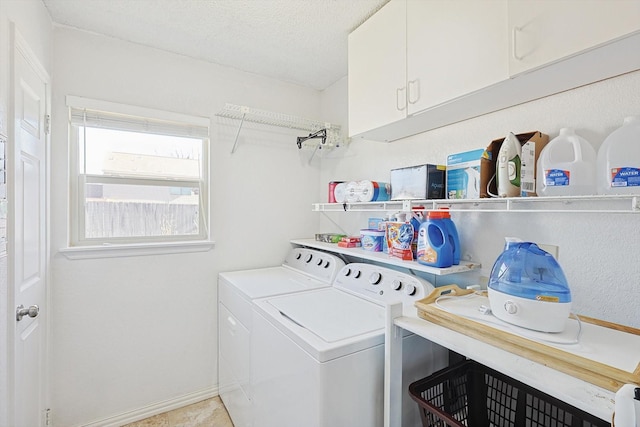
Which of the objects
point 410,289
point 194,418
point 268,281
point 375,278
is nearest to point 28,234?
point 268,281

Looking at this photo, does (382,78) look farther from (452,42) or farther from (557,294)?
(557,294)

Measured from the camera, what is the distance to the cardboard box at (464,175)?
1.40 metres

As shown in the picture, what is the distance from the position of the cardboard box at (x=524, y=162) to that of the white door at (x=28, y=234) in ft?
6.44

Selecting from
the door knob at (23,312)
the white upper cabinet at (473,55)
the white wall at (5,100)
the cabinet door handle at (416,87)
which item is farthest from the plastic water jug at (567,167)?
the door knob at (23,312)

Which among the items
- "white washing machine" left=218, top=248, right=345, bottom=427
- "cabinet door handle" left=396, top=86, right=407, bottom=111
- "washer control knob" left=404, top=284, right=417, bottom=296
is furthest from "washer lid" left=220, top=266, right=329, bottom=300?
"cabinet door handle" left=396, top=86, right=407, bottom=111

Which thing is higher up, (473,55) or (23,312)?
(473,55)

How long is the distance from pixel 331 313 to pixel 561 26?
4.49ft

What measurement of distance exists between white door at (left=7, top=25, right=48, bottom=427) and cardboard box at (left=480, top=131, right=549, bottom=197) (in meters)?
1.96

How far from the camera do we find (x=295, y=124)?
248 centimetres

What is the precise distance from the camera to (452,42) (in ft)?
4.03

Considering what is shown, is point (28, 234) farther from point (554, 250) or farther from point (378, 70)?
point (554, 250)

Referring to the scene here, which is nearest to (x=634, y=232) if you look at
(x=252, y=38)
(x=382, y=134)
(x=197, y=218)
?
(x=382, y=134)

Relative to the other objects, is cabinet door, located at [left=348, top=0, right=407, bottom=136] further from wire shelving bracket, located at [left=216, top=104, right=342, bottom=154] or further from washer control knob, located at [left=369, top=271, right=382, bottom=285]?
washer control knob, located at [left=369, top=271, right=382, bottom=285]

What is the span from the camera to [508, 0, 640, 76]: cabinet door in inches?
31.9
